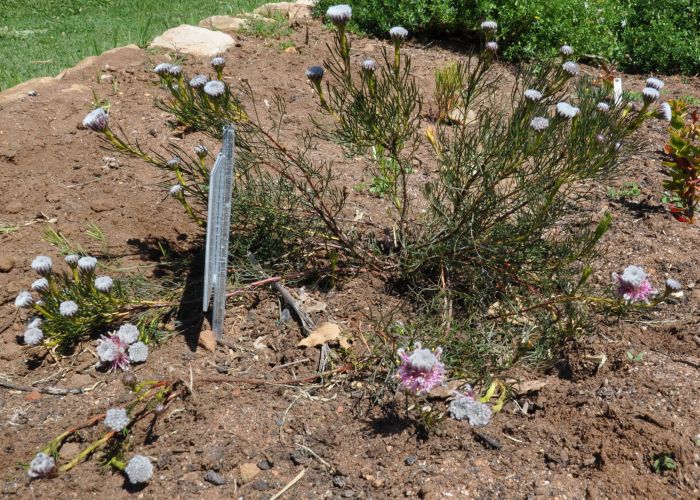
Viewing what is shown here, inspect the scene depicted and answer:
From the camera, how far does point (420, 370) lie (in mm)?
1919

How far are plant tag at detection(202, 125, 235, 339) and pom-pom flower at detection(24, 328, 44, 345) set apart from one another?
26.1 inches

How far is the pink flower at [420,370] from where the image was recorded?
190 cm

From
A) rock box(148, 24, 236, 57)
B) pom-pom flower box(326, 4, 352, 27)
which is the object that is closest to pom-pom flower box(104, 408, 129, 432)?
pom-pom flower box(326, 4, 352, 27)

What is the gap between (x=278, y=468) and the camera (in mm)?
2002

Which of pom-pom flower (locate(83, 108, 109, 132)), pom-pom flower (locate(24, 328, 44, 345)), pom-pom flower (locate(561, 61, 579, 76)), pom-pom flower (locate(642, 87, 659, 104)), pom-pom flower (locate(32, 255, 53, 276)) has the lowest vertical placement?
pom-pom flower (locate(24, 328, 44, 345))

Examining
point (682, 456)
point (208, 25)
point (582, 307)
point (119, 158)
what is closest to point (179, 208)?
point (119, 158)

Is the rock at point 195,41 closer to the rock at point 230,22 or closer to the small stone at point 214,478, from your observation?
the rock at point 230,22

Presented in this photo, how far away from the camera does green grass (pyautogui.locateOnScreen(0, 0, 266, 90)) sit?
17.2 feet

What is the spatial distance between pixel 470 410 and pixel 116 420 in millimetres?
1108

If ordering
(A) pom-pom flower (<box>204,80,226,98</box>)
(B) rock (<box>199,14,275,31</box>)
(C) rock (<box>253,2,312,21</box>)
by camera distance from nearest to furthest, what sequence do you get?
(A) pom-pom flower (<box>204,80,226,98</box>)
(B) rock (<box>199,14,275,31</box>)
(C) rock (<box>253,2,312,21</box>)

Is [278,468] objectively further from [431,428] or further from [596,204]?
[596,204]

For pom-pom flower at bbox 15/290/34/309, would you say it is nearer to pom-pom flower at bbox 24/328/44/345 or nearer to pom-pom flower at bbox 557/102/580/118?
pom-pom flower at bbox 24/328/44/345

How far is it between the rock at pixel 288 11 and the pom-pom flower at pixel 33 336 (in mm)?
4037

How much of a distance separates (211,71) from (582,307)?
3151 mm
